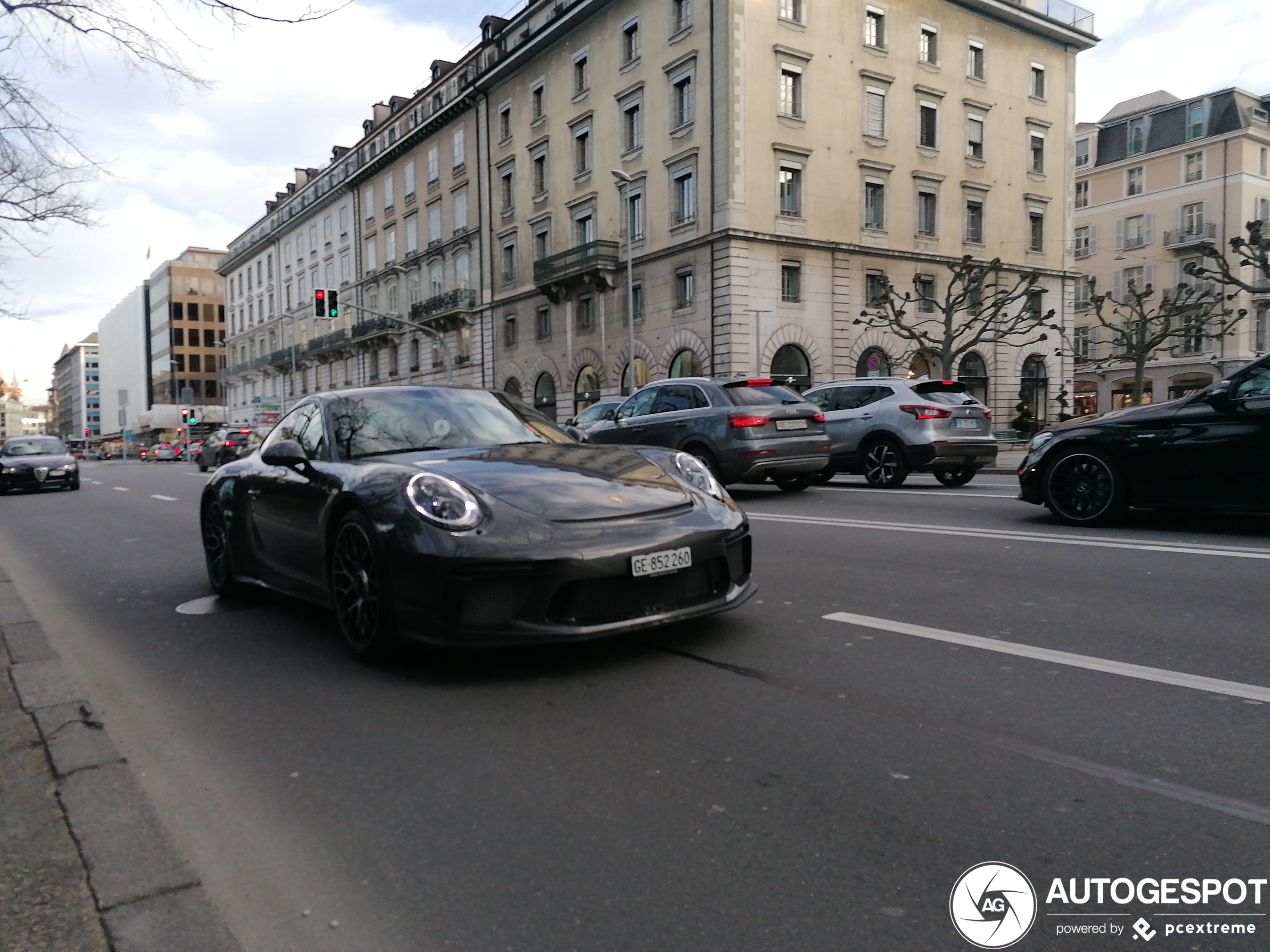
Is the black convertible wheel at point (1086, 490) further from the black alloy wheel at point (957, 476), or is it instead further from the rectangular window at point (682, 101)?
the rectangular window at point (682, 101)

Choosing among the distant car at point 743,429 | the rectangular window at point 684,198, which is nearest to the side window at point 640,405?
the distant car at point 743,429

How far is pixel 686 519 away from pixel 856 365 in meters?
33.8

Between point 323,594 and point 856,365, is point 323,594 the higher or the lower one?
the lower one

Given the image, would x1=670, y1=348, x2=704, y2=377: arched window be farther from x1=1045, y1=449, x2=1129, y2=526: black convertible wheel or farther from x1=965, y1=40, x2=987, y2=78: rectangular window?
x1=1045, y1=449, x2=1129, y2=526: black convertible wheel

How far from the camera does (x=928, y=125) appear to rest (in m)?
38.3

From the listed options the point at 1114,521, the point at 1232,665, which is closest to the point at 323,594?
the point at 1232,665

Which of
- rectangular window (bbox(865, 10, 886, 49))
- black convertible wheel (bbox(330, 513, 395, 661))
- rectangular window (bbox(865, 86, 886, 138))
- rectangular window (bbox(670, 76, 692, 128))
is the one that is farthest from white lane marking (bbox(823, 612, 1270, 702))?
rectangular window (bbox(865, 10, 886, 49))

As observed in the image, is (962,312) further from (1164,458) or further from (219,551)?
(219,551)

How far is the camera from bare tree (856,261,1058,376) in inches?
1309

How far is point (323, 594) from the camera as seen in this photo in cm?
481

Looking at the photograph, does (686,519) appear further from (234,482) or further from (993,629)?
(234,482)

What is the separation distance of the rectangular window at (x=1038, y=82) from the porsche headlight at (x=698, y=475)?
4384cm

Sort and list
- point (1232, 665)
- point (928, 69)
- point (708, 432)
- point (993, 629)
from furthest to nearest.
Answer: point (928, 69) < point (708, 432) < point (993, 629) < point (1232, 665)

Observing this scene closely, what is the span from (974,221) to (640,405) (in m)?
31.8
